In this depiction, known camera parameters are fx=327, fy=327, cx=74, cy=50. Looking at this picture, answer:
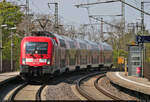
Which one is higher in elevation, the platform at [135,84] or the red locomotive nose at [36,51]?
the red locomotive nose at [36,51]

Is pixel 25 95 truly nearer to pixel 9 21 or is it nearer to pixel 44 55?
pixel 44 55

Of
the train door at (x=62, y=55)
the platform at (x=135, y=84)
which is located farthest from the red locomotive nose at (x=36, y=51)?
the platform at (x=135, y=84)

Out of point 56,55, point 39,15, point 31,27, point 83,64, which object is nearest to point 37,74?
point 56,55

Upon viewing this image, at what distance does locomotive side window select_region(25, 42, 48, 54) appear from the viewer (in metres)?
19.1

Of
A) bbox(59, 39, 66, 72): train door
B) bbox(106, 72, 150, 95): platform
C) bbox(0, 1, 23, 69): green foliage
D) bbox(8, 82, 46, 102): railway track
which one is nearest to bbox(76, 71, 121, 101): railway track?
bbox(106, 72, 150, 95): platform

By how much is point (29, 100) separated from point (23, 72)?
6.27m

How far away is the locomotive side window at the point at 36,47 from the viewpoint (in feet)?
62.5

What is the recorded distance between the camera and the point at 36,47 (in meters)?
19.1

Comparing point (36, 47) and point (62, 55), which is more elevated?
point (36, 47)

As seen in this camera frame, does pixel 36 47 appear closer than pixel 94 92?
No

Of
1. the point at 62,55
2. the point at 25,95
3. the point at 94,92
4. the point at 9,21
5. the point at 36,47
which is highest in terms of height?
the point at 9,21

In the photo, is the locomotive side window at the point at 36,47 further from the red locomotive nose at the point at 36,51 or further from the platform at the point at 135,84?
the platform at the point at 135,84

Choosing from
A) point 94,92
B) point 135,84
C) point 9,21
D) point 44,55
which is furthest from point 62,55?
point 9,21

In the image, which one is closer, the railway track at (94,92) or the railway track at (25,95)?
the railway track at (25,95)
